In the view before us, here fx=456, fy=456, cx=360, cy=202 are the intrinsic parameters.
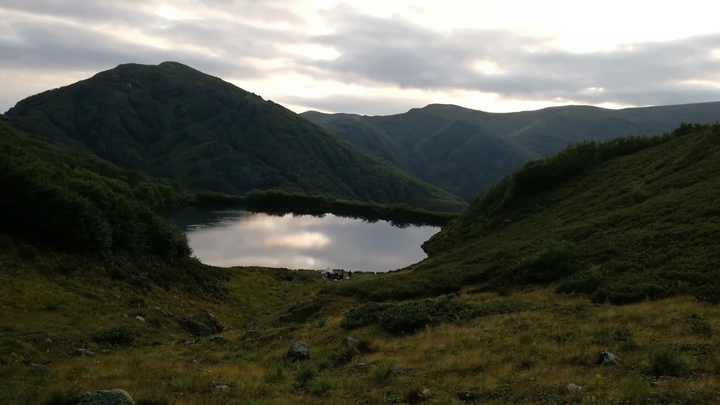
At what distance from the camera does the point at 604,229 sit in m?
33.9

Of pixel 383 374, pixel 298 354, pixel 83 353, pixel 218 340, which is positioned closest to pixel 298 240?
pixel 218 340

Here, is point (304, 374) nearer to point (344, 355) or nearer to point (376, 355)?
point (344, 355)

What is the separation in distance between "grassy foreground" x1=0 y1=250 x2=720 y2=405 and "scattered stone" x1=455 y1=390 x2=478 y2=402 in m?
0.07

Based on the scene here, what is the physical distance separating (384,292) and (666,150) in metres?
38.2

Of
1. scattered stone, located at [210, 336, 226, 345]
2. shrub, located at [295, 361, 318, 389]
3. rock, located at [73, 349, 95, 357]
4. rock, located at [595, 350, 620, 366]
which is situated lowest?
scattered stone, located at [210, 336, 226, 345]

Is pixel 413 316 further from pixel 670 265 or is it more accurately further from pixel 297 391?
pixel 670 265

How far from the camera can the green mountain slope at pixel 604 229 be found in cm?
2446

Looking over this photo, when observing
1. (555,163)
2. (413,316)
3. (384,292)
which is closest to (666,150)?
(555,163)

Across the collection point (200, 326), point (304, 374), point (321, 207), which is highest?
point (304, 374)

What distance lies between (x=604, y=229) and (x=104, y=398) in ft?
110

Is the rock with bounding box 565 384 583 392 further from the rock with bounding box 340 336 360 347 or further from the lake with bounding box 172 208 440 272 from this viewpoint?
the lake with bounding box 172 208 440 272

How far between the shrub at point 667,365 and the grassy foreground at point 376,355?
0.10ft

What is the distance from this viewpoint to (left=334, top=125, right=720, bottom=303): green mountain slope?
80.2ft

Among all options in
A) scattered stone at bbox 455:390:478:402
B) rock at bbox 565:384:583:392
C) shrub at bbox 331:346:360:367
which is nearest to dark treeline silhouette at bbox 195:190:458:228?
shrub at bbox 331:346:360:367
